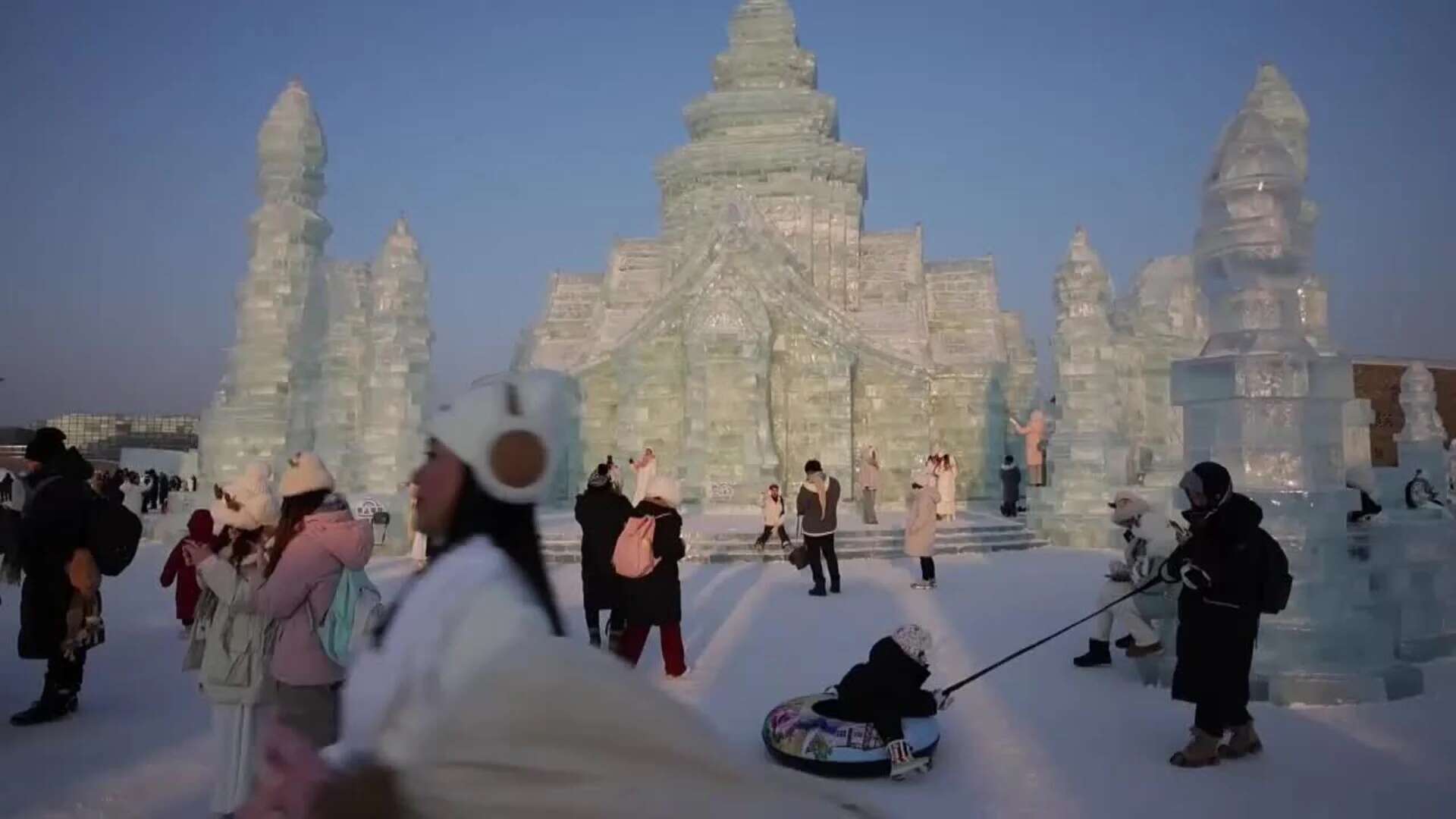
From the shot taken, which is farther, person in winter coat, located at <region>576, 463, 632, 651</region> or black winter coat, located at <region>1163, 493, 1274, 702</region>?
person in winter coat, located at <region>576, 463, 632, 651</region>

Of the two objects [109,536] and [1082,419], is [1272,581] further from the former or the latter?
[1082,419]

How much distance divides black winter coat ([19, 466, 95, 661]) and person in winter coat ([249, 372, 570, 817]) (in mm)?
5650

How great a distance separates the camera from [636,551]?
743cm

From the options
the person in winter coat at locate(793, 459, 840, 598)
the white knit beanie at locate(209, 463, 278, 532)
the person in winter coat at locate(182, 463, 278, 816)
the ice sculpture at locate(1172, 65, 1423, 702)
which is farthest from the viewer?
the person in winter coat at locate(793, 459, 840, 598)

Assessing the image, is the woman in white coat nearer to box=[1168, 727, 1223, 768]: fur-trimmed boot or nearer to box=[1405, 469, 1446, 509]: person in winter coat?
box=[1168, 727, 1223, 768]: fur-trimmed boot

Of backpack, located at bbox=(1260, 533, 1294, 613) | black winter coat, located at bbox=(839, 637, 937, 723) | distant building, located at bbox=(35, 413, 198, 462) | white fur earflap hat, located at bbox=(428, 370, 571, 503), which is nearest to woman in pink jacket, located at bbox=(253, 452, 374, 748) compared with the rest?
white fur earflap hat, located at bbox=(428, 370, 571, 503)

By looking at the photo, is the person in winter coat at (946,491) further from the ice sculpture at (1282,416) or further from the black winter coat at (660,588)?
the black winter coat at (660,588)

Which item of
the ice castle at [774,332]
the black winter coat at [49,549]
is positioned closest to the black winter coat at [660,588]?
the black winter coat at [49,549]

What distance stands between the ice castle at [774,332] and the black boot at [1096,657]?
14684 millimetres

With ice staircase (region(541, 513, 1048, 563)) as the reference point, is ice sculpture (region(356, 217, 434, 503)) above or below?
above

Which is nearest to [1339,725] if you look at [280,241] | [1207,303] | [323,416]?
[1207,303]

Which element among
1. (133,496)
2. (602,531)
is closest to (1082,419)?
(602,531)

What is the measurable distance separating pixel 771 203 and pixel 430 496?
85.2 feet

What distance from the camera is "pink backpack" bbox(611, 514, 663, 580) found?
291 inches
